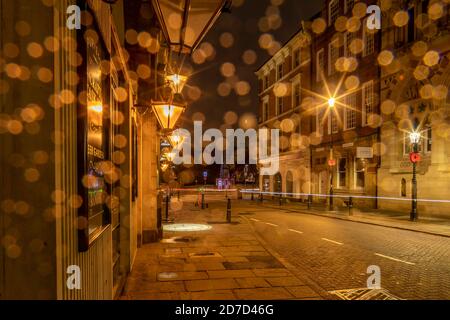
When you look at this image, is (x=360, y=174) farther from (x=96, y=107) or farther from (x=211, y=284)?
(x=96, y=107)

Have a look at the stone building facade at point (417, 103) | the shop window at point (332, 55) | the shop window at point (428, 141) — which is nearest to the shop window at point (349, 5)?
the shop window at point (332, 55)

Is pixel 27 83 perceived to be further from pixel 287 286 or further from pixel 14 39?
pixel 287 286

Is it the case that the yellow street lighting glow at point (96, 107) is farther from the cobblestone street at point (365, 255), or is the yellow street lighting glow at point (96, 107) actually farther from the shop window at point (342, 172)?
the shop window at point (342, 172)

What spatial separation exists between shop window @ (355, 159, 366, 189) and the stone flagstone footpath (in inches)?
695

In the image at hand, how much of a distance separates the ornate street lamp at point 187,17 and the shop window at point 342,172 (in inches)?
1084

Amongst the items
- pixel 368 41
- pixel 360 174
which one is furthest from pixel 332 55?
pixel 360 174

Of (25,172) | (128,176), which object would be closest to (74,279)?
(25,172)

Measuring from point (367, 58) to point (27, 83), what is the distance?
27.7m

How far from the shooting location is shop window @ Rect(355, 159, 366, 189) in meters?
27.3

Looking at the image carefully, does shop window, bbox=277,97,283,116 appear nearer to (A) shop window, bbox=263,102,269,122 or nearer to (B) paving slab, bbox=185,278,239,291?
(A) shop window, bbox=263,102,269,122

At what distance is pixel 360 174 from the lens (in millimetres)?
27812

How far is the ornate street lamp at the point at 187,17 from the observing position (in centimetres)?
331

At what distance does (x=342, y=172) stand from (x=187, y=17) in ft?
93.5

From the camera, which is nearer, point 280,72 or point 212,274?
point 212,274
